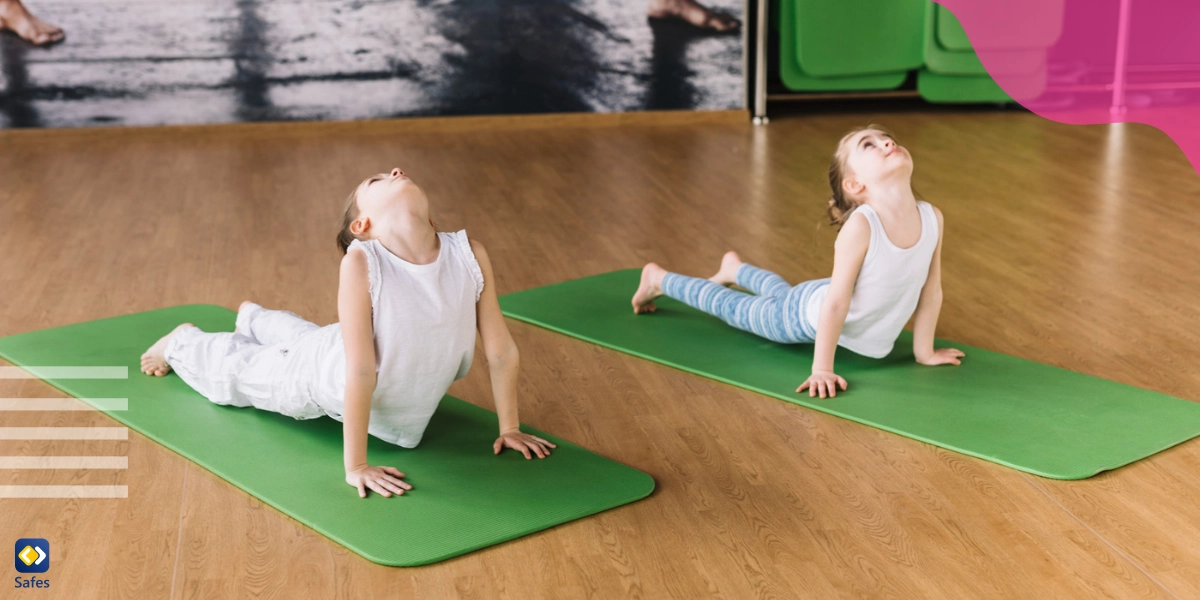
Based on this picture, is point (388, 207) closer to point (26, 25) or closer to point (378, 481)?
point (378, 481)

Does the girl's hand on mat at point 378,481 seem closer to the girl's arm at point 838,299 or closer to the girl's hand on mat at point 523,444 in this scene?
the girl's hand on mat at point 523,444

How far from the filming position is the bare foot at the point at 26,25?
496 centimetres

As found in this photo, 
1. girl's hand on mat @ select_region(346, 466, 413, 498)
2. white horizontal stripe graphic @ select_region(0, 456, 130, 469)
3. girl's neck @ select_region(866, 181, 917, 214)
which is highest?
girl's neck @ select_region(866, 181, 917, 214)

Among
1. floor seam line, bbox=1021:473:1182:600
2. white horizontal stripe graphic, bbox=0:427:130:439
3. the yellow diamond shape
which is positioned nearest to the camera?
floor seam line, bbox=1021:473:1182:600

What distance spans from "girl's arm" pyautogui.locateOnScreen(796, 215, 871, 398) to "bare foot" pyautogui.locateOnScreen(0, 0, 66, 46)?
4.22 metres

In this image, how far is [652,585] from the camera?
4.91 ft

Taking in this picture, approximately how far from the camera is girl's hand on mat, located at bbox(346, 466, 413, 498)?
5.65 feet

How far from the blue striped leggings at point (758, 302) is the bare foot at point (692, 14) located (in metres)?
3.07

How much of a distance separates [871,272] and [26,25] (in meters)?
4.34

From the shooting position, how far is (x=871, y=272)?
2121 millimetres

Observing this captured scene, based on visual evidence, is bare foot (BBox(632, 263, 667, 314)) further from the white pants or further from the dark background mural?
the dark background mural

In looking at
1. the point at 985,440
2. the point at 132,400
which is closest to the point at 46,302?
the point at 132,400

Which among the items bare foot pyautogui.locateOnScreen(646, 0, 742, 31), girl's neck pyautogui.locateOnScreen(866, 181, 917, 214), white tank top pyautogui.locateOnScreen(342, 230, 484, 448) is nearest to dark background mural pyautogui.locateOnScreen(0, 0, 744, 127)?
bare foot pyautogui.locateOnScreen(646, 0, 742, 31)

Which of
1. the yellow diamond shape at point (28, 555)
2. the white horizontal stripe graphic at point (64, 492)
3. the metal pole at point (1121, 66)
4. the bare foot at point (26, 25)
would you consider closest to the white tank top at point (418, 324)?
the white horizontal stripe graphic at point (64, 492)
